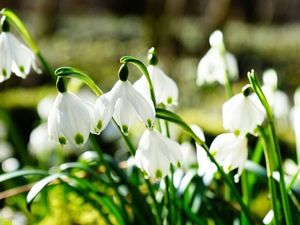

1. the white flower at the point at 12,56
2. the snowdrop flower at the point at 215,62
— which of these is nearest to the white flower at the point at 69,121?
the white flower at the point at 12,56

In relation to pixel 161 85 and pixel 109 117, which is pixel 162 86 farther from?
pixel 109 117

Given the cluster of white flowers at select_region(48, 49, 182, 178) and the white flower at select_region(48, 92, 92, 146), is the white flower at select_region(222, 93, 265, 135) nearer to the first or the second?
the cluster of white flowers at select_region(48, 49, 182, 178)

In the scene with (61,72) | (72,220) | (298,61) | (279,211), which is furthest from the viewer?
(298,61)

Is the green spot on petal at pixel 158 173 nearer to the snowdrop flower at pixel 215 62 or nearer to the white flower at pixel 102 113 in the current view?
the white flower at pixel 102 113

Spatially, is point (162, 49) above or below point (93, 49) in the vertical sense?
above

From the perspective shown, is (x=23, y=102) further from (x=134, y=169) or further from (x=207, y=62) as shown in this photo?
(x=207, y=62)

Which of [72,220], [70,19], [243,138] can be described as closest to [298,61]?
[70,19]

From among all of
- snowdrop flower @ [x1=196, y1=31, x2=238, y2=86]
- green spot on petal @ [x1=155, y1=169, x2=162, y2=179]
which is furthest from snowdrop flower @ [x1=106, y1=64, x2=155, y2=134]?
snowdrop flower @ [x1=196, y1=31, x2=238, y2=86]
